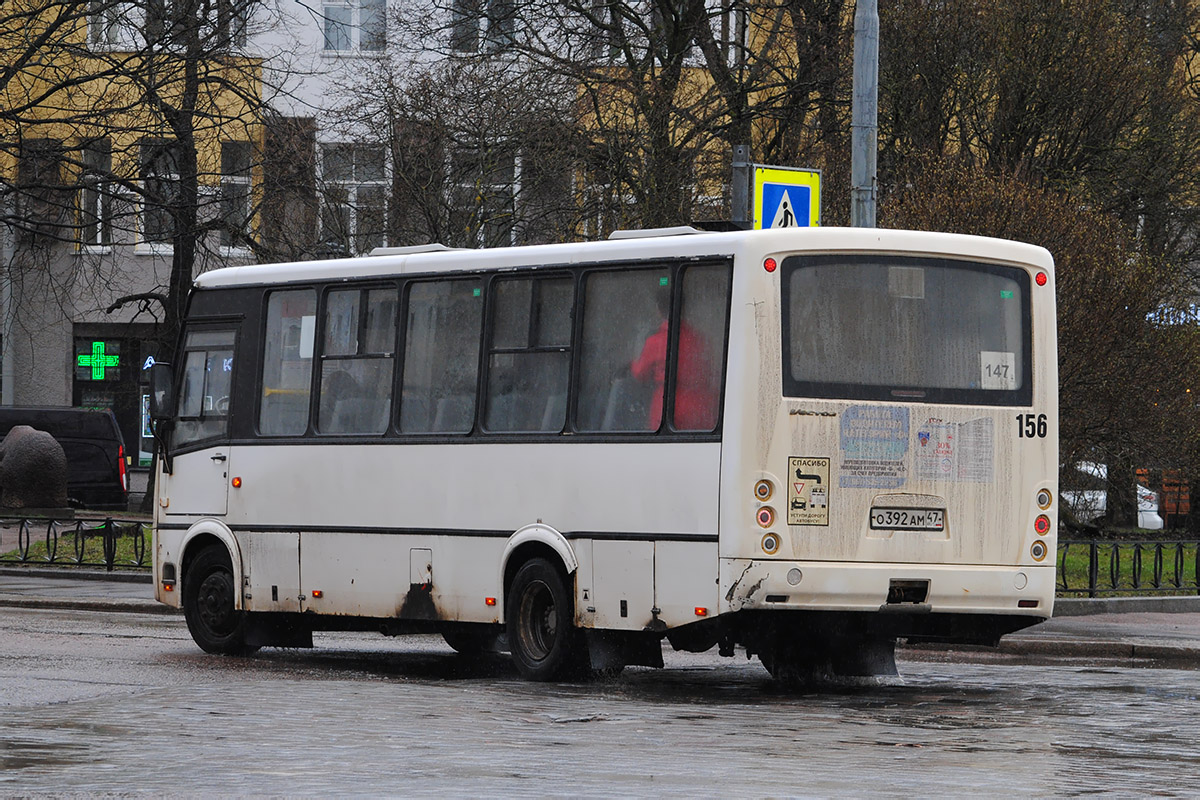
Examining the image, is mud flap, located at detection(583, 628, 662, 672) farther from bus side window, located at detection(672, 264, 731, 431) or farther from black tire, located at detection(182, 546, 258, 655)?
black tire, located at detection(182, 546, 258, 655)

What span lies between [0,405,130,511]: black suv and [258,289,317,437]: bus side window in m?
24.4

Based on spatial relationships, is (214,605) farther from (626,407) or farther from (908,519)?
(908,519)

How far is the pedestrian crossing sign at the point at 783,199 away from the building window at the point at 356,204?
11514 mm

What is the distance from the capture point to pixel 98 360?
48438 millimetres

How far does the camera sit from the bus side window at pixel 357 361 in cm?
1530

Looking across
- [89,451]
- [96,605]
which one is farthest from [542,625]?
[89,451]

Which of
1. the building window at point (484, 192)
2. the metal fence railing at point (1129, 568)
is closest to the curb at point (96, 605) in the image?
the building window at point (484, 192)

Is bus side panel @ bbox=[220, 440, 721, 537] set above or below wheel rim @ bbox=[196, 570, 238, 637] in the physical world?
above

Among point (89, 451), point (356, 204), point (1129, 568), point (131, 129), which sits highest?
point (131, 129)

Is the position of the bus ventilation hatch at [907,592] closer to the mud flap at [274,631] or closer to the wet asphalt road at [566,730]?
the wet asphalt road at [566,730]

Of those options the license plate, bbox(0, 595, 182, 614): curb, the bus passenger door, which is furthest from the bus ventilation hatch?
bbox(0, 595, 182, 614): curb

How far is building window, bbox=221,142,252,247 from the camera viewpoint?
105ft

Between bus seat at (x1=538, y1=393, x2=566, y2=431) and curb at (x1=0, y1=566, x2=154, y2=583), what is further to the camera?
curb at (x1=0, y1=566, x2=154, y2=583)

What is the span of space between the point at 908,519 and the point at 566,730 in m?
3.30
